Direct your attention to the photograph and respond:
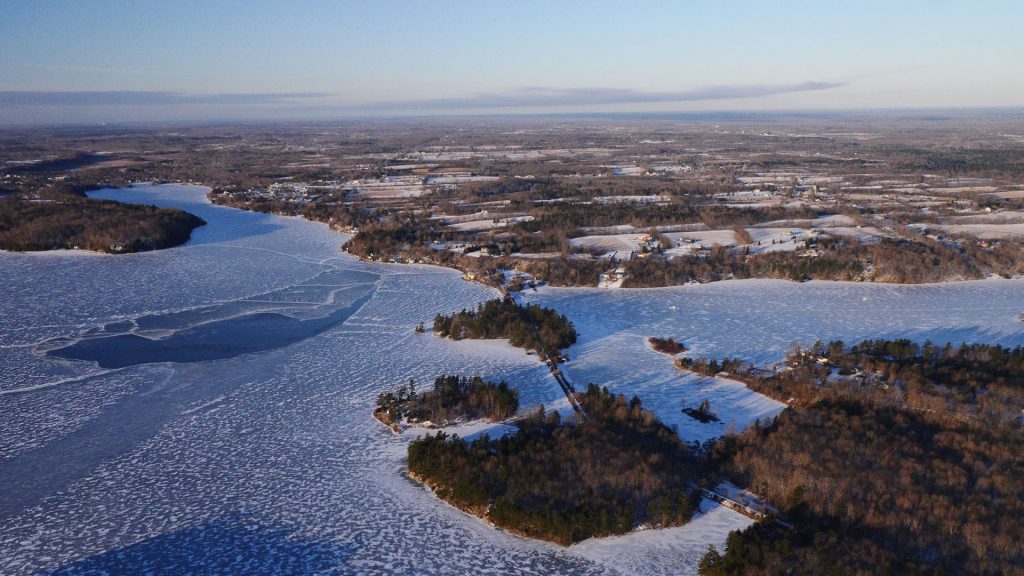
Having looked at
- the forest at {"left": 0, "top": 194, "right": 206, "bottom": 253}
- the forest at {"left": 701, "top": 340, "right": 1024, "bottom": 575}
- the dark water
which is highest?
the forest at {"left": 0, "top": 194, "right": 206, "bottom": 253}

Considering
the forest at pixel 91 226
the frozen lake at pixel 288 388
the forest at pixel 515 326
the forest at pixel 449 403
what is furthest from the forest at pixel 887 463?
the forest at pixel 91 226

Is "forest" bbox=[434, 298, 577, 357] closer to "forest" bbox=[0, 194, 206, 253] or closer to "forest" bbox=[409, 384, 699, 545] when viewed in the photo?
"forest" bbox=[409, 384, 699, 545]

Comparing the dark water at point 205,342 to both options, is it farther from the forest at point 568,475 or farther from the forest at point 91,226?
→ the forest at point 91,226

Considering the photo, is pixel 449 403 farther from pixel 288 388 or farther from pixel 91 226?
pixel 91 226

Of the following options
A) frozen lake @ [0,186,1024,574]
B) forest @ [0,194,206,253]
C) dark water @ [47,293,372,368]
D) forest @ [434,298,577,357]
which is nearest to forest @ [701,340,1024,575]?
frozen lake @ [0,186,1024,574]

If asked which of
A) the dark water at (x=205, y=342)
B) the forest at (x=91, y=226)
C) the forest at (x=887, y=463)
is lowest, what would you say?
the forest at (x=887, y=463)

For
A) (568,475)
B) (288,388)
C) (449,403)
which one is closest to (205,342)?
(288,388)

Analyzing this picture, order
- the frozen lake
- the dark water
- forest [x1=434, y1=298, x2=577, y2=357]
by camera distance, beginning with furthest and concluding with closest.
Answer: forest [x1=434, y1=298, x2=577, y2=357] < the dark water < the frozen lake
